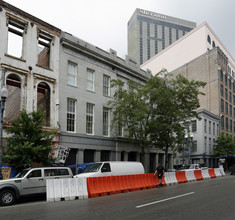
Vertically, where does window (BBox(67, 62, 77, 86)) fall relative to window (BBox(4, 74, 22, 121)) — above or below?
above

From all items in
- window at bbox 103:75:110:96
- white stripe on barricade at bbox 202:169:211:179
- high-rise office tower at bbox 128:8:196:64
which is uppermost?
high-rise office tower at bbox 128:8:196:64

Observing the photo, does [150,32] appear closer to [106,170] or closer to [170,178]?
[170,178]

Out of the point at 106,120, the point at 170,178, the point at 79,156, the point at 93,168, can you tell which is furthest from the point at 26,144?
the point at 106,120

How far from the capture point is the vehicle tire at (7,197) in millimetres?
11062

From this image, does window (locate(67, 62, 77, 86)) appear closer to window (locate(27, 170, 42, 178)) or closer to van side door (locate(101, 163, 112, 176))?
van side door (locate(101, 163, 112, 176))

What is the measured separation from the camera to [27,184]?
12.2m

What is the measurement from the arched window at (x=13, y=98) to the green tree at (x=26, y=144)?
5.27m

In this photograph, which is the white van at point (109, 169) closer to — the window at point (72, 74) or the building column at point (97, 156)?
the building column at point (97, 156)

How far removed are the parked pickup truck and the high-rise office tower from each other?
157184 mm

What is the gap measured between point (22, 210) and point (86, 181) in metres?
3.98

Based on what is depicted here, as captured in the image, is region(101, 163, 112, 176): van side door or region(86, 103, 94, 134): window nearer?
region(101, 163, 112, 176): van side door

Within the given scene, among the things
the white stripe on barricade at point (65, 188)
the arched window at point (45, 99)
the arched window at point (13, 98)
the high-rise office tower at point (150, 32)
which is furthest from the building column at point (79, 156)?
the high-rise office tower at point (150, 32)

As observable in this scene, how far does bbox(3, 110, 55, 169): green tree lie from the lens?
14945 millimetres

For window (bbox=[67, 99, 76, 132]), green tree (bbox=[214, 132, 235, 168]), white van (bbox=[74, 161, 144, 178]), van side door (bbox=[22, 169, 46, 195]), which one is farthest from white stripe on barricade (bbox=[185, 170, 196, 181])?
green tree (bbox=[214, 132, 235, 168])
